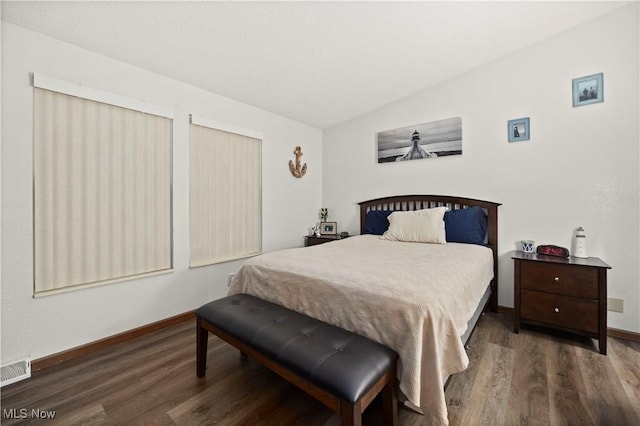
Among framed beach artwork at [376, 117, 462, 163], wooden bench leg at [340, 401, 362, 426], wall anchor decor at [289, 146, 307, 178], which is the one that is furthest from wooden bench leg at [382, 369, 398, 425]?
wall anchor decor at [289, 146, 307, 178]

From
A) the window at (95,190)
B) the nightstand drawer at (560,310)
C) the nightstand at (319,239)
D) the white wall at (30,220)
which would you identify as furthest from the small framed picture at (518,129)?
the window at (95,190)

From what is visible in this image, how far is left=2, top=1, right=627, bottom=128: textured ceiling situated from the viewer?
1750 mm

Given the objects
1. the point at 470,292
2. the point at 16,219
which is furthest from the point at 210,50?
the point at 470,292

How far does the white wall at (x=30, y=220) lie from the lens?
169 centimetres

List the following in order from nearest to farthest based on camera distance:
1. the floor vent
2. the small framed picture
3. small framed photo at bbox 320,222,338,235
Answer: the floor vent
the small framed picture
small framed photo at bbox 320,222,338,235

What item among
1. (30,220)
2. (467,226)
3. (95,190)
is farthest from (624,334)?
(30,220)

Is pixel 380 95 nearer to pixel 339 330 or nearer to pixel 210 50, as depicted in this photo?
pixel 210 50

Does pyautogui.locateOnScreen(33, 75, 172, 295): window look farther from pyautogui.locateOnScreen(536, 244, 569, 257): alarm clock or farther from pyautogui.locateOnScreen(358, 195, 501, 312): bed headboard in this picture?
pyautogui.locateOnScreen(536, 244, 569, 257): alarm clock

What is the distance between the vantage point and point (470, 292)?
1677 millimetres

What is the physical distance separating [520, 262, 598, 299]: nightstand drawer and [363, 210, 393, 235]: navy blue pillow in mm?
1405

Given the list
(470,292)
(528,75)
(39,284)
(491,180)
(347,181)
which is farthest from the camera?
(347,181)

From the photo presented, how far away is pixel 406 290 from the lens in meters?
1.29

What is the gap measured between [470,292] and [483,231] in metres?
1.31

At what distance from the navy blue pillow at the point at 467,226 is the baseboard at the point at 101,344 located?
108 inches
